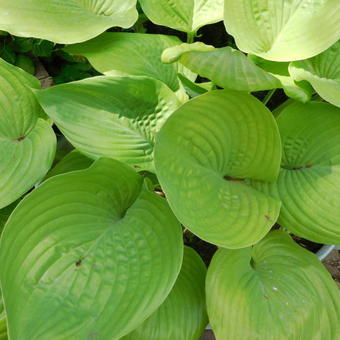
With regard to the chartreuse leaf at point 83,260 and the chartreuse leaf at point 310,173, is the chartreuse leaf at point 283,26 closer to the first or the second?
the chartreuse leaf at point 310,173

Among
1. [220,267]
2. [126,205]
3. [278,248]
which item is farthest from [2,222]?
[278,248]

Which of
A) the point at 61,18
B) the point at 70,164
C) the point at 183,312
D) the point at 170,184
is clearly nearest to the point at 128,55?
the point at 61,18

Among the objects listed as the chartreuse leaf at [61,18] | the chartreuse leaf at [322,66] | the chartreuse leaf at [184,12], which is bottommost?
the chartreuse leaf at [61,18]

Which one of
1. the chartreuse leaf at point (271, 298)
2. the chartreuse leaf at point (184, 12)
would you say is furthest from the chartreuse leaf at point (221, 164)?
the chartreuse leaf at point (184, 12)

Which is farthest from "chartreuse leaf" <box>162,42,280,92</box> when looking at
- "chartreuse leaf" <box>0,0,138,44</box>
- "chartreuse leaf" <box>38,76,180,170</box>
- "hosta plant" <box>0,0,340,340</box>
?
"chartreuse leaf" <box>0,0,138,44</box>

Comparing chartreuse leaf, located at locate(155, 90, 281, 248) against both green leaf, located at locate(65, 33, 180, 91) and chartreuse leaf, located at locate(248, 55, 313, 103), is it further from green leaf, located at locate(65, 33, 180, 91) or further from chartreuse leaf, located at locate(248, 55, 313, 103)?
green leaf, located at locate(65, 33, 180, 91)

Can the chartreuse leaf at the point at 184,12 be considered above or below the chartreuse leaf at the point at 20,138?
above
